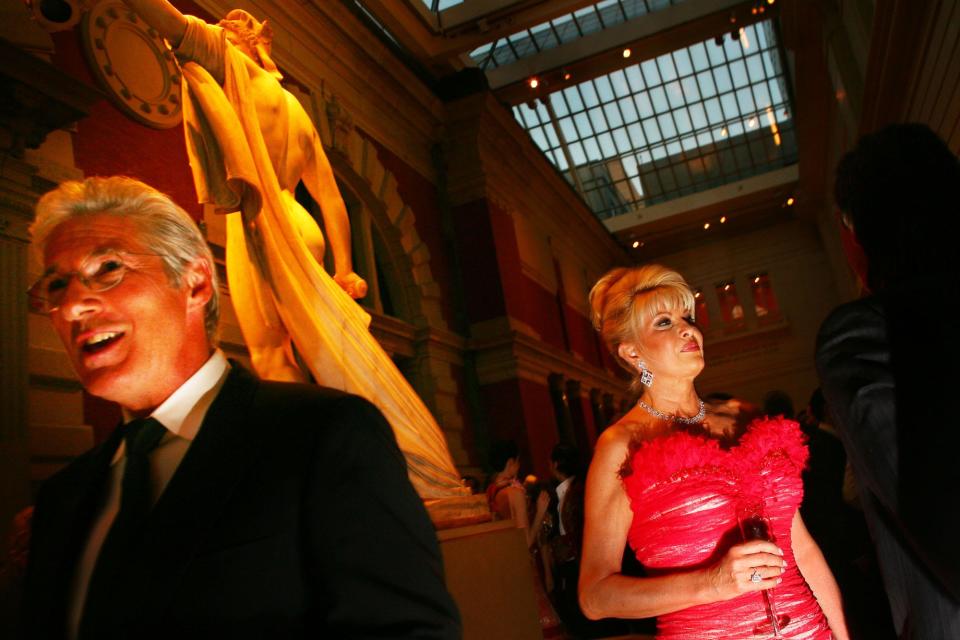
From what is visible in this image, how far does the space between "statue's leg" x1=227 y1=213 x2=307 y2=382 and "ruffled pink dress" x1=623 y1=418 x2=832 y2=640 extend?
1.88 meters

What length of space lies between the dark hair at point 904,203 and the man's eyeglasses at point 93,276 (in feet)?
4.34

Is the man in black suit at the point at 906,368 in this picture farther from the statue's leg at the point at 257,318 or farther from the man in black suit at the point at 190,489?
the statue's leg at the point at 257,318

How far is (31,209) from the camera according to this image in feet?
14.9

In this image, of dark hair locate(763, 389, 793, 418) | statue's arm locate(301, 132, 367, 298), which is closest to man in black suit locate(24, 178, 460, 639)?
statue's arm locate(301, 132, 367, 298)

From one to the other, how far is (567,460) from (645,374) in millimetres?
2651

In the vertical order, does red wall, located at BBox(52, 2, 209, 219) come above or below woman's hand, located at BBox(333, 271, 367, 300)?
above

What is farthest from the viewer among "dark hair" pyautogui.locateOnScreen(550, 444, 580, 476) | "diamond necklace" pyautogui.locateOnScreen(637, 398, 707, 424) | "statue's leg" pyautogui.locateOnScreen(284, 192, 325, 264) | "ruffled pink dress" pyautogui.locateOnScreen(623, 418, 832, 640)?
"dark hair" pyautogui.locateOnScreen(550, 444, 580, 476)

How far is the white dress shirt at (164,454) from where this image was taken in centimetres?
120

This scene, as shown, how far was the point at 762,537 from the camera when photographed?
85.1 inches

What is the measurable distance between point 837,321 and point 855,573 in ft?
6.54

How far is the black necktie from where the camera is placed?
106 cm

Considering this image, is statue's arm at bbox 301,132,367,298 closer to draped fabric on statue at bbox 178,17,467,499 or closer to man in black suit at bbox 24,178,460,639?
draped fabric on statue at bbox 178,17,467,499

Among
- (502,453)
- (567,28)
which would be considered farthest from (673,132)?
(502,453)

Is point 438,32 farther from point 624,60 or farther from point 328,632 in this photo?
point 328,632
